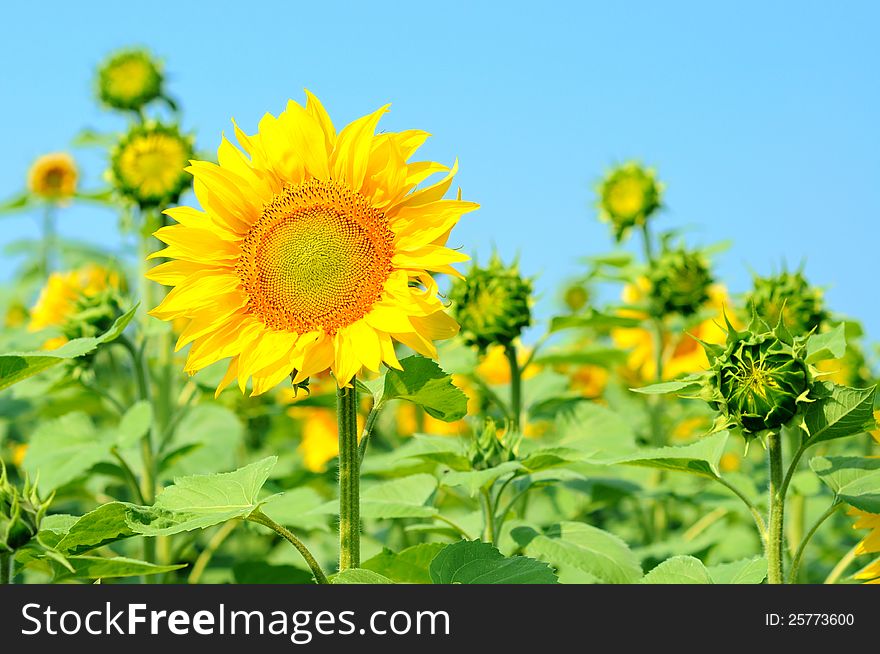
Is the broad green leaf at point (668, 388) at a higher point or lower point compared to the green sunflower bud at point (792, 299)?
lower

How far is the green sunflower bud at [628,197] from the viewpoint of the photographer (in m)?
4.09

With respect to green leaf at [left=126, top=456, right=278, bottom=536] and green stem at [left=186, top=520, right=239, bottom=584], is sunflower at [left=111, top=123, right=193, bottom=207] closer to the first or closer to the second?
green stem at [left=186, top=520, right=239, bottom=584]

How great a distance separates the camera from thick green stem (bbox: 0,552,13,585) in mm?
1543

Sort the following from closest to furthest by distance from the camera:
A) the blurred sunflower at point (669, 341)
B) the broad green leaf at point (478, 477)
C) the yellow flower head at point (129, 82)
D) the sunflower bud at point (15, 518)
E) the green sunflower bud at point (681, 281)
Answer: the sunflower bud at point (15, 518) < the broad green leaf at point (478, 477) < the green sunflower bud at point (681, 281) < the blurred sunflower at point (669, 341) < the yellow flower head at point (129, 82)

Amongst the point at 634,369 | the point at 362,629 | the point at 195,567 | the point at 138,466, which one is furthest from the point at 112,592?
the point at 634,369

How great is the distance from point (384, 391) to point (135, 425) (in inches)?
49.2

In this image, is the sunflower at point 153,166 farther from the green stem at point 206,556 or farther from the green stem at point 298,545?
the green stem at point 298,545

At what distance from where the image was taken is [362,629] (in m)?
1.64

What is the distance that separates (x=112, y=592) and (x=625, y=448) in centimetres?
148

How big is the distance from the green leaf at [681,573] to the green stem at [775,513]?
124mm

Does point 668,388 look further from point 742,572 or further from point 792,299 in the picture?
point 792,299

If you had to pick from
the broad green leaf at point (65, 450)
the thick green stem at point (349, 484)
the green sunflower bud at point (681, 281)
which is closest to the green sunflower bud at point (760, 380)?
the thick green stem at point (349, 484)

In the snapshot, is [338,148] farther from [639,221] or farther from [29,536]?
[639,221]

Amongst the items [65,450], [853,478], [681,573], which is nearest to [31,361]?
[681,573]
